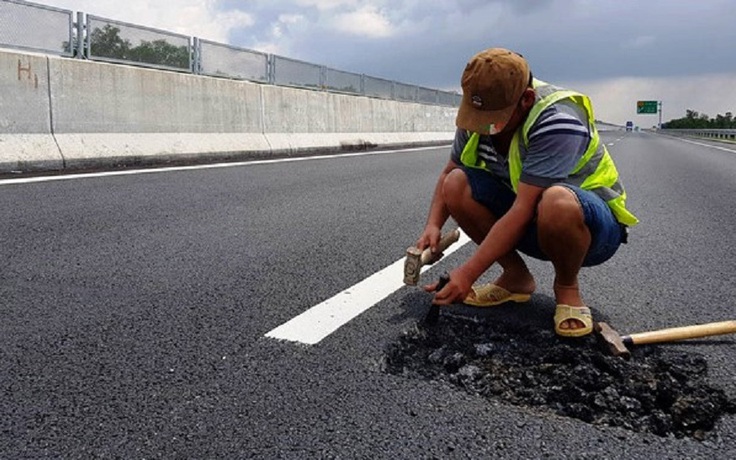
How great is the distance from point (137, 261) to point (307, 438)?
7.23 ft

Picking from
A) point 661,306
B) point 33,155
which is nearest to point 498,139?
point 661,306

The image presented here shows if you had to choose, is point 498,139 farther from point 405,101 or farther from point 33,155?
point 405,101

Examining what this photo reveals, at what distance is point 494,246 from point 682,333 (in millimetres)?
940

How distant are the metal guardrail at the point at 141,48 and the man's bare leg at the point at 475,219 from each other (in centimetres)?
660

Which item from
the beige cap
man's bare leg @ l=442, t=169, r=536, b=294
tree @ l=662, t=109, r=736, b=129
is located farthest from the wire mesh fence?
tree @ l=662, t=109, r=736, b=129

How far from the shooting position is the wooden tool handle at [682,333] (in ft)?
8.59

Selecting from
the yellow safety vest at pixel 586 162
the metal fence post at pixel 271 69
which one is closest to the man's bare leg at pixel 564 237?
the yellow safety vest at pixel 586 162

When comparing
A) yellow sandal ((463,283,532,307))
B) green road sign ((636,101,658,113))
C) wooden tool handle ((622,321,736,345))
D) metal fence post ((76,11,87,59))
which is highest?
green road sign ((636,101,658,113))

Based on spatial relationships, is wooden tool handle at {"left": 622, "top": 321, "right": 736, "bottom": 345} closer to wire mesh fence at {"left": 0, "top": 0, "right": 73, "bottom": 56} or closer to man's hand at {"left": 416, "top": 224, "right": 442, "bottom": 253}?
man's hand at {"left": 416, "top": 224, "right": 442, "bottom": 253}

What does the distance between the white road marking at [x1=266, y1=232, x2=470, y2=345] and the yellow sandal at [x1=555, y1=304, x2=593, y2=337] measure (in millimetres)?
874

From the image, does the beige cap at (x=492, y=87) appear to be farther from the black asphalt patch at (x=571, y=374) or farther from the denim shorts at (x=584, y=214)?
the black asphalt patch at (x=571, y=374)

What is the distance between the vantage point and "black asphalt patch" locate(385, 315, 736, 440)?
205 centimetres

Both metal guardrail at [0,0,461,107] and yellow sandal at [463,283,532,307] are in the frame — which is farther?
metal guardrail at [0,0,461,107]

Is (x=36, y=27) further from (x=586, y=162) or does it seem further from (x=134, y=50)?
(x=586, y=162)
